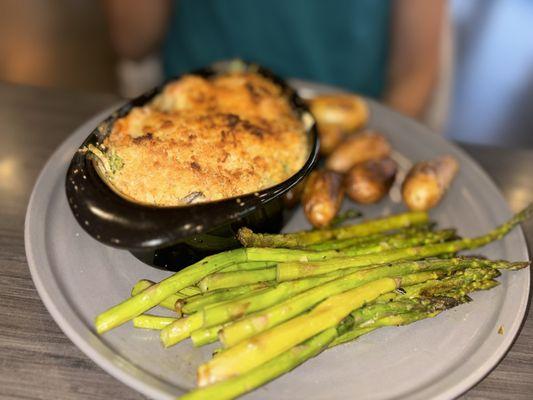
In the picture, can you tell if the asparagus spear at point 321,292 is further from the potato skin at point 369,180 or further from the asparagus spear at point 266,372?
the potato skin at point 369,180

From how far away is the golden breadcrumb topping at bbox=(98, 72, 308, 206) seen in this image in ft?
4.33

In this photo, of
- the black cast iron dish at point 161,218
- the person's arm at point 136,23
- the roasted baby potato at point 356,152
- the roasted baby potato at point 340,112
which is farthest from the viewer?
the person's arm at point 136,23

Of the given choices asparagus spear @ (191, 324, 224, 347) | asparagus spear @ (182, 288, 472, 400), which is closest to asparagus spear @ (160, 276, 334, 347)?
asparagus spear @ (191, 324, 224, 347)

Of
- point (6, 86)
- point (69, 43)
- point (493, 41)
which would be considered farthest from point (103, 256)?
point (493, 41)

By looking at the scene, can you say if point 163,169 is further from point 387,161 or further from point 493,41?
point 493,41

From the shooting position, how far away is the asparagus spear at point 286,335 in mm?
1085

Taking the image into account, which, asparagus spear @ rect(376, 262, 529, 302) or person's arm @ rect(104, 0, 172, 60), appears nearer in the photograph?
asparagus spear @ rect(376, 262, 529, 302)

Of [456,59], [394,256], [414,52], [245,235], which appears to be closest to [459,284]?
[394,256]

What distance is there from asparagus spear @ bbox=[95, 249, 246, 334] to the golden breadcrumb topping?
14 cm

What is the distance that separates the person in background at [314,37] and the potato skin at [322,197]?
1.07 m

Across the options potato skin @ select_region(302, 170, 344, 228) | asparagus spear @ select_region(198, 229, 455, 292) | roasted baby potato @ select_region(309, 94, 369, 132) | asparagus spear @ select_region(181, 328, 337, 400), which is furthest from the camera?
roasted baby potato @ select_region(309, 94, 369, 132)

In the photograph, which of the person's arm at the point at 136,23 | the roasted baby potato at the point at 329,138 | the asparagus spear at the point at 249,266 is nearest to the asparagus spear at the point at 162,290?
the asparagus spear at the point at 249,266

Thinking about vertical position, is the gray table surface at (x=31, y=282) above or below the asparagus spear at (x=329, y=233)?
below

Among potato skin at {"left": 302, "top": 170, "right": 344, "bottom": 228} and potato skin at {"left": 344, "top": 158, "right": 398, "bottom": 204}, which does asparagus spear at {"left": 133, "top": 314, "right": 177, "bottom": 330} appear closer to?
potato skin at {"left": 302, "top": 170, "right": 344, "bottom": 228}
